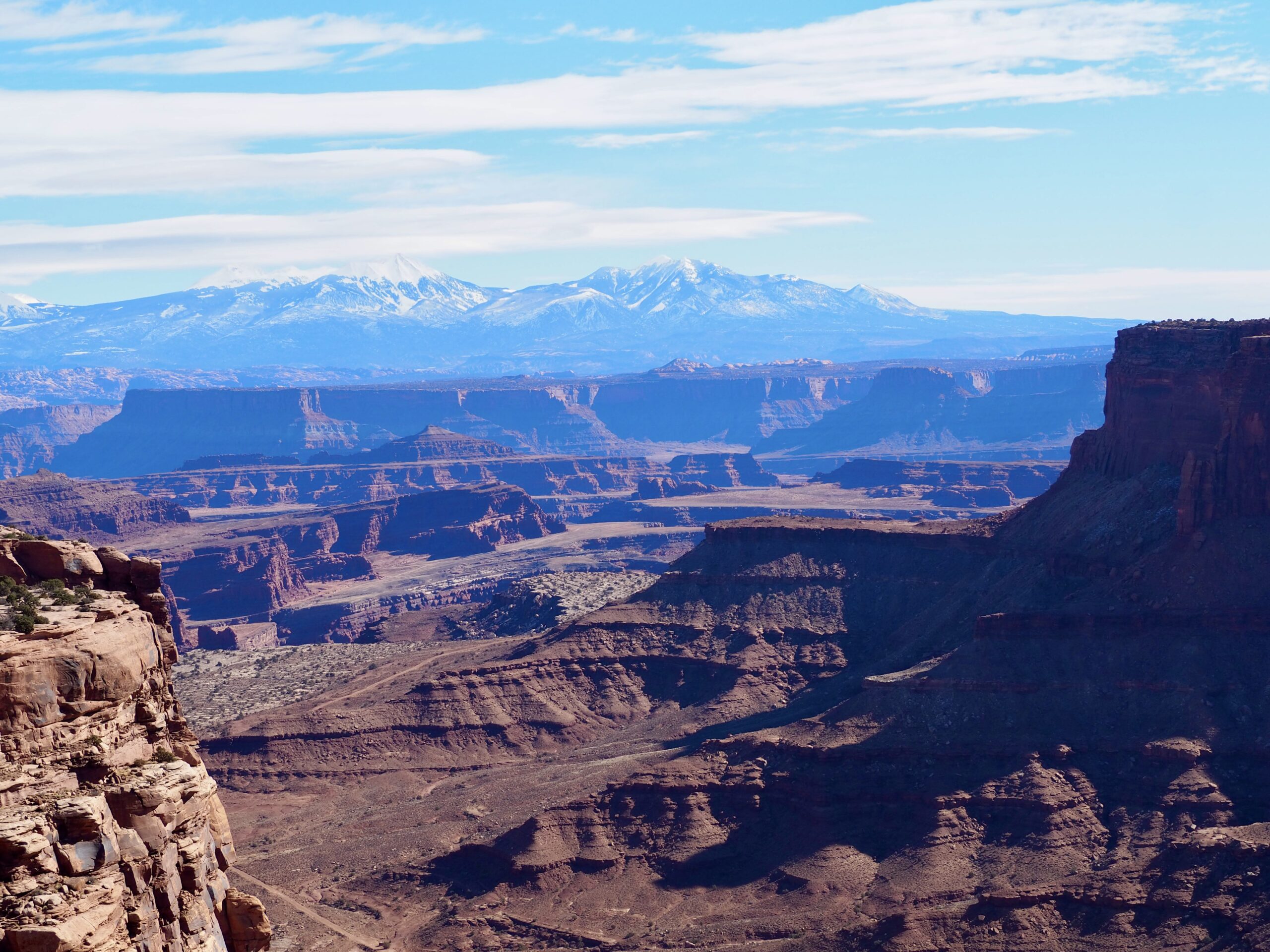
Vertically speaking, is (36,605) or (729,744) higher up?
(36,605)

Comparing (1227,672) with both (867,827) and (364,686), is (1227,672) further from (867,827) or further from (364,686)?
(364,686)

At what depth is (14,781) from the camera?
94.0ft

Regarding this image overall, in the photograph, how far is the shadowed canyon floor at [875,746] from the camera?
7950 centimetres

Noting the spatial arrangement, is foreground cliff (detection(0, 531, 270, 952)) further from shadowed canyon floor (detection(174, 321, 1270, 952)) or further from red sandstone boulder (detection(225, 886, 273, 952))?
shadowed canyon floor (detection(174, 321, 1270, 952))

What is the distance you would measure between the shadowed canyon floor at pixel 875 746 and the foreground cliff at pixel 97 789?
48.9 meters

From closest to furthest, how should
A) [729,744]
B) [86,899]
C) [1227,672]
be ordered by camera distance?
[86,899] < [1227,672] < [729,744]

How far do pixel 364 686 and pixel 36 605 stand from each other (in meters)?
97.1

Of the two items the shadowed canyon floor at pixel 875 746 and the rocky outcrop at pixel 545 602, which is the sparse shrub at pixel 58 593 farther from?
the rocky outcrop at pixel 545 602

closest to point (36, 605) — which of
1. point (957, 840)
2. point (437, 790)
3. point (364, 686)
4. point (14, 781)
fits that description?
point (14, 781)

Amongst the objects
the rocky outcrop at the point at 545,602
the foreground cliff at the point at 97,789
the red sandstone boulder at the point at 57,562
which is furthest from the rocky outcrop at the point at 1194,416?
the foreground cliff at the point at 97,789

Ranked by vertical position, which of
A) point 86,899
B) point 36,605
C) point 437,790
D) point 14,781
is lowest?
point 437,790

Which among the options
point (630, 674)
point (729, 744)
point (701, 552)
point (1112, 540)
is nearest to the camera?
point (729, 744)

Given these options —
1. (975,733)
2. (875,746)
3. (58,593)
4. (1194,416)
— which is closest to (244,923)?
(58,593)

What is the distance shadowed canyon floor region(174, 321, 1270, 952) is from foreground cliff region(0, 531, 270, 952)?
161ft
